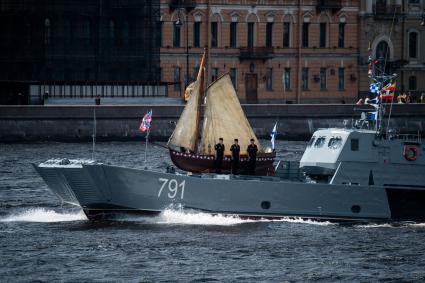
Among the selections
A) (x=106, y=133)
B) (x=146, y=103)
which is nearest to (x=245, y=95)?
(x=146, y=103)

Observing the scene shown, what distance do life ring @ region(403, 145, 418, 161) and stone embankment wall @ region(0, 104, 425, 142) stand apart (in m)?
31.0

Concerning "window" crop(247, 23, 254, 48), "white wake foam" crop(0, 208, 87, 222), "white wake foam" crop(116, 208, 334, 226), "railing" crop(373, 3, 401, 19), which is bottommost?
"white wake foam" crop(0, 208, 87, 222)

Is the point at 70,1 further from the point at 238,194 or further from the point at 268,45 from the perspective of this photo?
the point at 238,194

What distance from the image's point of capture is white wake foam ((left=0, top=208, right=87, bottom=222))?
186 ft

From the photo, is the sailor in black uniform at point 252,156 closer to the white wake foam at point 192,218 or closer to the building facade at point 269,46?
the white wake foam at point 192,218

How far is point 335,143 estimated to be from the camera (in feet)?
181

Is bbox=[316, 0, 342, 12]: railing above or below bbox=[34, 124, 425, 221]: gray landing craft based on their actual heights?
above

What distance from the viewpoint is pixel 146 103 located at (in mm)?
100562

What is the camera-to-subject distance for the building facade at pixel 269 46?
365 ft

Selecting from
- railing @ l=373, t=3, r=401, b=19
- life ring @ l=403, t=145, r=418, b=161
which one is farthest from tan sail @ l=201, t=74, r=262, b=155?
railing @ l=373, t=3, r=401, b=19

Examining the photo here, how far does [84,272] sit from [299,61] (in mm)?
69869

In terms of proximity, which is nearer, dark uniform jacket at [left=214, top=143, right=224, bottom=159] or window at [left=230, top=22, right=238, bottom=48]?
dark uniform jacket at [left=214, top=143, right=224, bottom=159]

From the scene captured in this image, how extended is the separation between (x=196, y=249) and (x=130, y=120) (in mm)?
43177

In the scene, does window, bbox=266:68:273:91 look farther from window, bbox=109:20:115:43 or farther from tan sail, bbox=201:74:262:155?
tan sail, bbox=201:74:262:155
